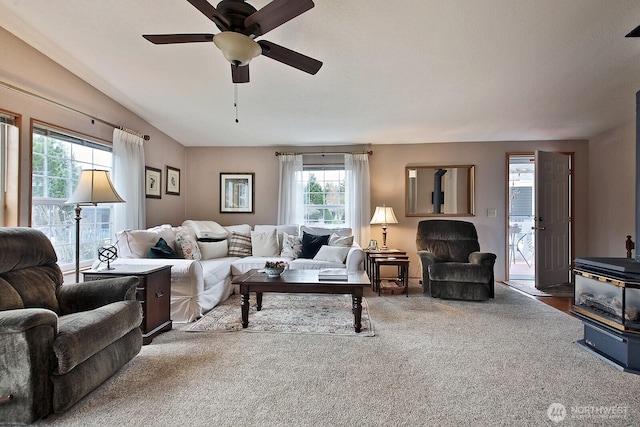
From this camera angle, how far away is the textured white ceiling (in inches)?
85.4

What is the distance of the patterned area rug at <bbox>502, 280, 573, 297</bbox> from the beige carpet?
4.38 feet

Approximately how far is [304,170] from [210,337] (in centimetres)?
317

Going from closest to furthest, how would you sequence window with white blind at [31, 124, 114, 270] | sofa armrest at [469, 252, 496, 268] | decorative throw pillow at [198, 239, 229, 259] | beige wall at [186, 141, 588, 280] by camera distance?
1. window with white blind at [31, 124, 114, 270]
2. sofa armrest at [469, 252, 496, 268]
3. decorative throw pillow at [198, 239, 229, 259]
4. beige wall at [186, 141, 588, 280]

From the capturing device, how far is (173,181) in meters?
4.88

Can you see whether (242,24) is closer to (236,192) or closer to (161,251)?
(161,251)

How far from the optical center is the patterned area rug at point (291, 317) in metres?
2.81

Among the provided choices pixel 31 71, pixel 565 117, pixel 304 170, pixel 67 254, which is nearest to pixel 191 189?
pixel 304 170

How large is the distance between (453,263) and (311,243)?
6.16 feet

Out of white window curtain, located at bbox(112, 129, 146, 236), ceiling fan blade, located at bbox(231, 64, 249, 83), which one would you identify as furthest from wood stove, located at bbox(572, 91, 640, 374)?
white window curtain, located at bbox(112, 129, 146, 236)

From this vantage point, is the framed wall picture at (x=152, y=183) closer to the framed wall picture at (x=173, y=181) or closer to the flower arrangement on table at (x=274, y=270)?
the framed wall picture at (x=173, y=181)

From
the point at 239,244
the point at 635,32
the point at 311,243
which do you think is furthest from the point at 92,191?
the point at 635,32

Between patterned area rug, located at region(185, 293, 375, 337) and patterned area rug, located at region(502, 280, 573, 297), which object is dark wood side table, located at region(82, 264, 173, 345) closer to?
patterned area rug, located at region(185, 293, 375, 337)

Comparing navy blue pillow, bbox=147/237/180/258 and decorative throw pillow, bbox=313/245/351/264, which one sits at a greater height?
navy blue pillow, bbox=147/237/180/258

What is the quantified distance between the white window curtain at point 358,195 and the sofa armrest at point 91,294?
3.36m
